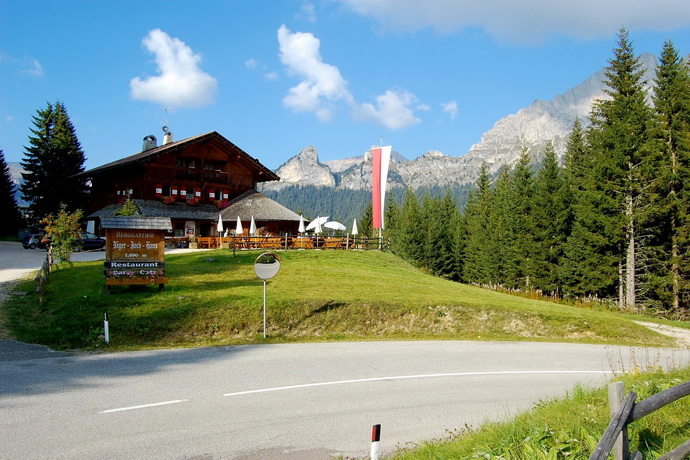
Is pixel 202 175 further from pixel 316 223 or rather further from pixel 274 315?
pixel 274 315

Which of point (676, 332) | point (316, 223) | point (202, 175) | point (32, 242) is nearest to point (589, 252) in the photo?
point (676, 332)

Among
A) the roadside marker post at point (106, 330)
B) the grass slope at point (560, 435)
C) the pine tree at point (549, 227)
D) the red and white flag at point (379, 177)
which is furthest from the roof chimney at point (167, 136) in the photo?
the grass slope at point (560, 435)

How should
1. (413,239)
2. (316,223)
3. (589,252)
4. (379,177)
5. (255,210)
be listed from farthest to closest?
(413,239), (255,210), (316,223), (589,252), (379,177)

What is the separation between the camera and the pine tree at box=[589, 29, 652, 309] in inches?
1251

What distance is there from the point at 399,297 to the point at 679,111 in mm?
25859

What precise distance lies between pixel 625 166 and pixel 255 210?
1216 inches

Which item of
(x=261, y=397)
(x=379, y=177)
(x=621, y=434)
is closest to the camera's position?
(x=621, y=434)

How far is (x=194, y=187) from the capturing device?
4825cm

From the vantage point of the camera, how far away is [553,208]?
4606 centimetres

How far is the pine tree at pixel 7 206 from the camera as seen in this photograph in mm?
59669

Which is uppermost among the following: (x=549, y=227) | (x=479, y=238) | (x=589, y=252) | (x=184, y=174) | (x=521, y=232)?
(x=184, y=174)

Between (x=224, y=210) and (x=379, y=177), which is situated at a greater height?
(x=379, y=177)

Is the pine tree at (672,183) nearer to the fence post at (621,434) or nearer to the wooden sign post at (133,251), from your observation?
the wooden sign post at (133,251)

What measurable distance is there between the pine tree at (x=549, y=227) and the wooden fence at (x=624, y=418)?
43514 millimetres
